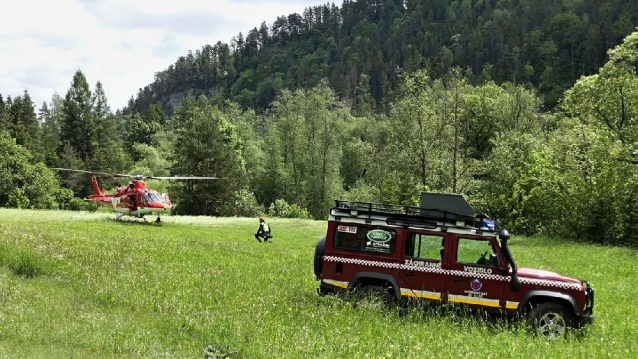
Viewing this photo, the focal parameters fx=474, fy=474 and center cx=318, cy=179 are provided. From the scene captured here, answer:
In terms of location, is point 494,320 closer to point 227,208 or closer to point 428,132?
point 428,132

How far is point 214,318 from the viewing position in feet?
30.9

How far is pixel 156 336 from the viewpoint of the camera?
8.37 metres

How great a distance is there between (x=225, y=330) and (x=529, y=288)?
22.1ft

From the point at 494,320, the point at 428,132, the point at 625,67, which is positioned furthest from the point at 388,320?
the point at 428,132

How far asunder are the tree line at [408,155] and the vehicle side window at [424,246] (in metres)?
27.1

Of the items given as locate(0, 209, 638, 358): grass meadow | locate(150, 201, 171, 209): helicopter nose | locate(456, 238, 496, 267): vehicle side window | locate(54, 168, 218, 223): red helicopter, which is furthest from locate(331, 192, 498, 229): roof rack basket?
locate(54, 168, 218, 223): red helicopter

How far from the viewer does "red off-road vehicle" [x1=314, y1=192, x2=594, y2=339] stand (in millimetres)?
10477

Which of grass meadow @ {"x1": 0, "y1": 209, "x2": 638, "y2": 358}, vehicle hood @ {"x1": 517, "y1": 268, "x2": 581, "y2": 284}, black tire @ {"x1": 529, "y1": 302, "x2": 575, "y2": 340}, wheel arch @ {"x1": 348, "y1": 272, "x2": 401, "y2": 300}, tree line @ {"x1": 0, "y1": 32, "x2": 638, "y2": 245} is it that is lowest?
grass meadow @ {"x1": 0, "y1": 209, "x2": 638, "y2": 358}

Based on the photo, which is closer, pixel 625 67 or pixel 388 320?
pixel 388 320

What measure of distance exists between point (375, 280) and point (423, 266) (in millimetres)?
1209

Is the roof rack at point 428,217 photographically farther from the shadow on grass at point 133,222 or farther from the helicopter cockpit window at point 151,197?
the shadow on grass at point 133,222

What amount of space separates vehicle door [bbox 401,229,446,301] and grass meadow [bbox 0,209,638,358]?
0.50 metres

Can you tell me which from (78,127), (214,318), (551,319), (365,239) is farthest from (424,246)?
(78,127)

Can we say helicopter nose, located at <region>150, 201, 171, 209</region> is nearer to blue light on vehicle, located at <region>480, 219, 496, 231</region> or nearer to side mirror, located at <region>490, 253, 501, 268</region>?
blue light on vehicle, located at <region>480, 219, 496, 231</region>
